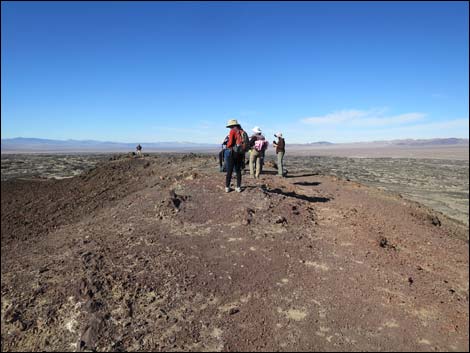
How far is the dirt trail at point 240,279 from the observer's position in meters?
4.28

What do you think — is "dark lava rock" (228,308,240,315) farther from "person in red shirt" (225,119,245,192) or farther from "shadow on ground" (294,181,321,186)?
"shadow on ground" (294,181,321,186)

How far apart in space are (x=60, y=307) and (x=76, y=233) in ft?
12.1

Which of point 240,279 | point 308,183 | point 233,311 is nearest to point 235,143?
point 240,279

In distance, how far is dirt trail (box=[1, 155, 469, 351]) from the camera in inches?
169

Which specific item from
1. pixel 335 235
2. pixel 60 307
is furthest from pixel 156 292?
pixel 335 235

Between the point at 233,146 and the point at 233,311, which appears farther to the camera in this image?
the point at 233,146

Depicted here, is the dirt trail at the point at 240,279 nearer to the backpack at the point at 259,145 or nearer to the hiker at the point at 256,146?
the hiker at the point at 256,146

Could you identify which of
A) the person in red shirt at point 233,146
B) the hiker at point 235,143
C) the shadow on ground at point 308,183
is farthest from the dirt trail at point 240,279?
the shadow on ground at point 308,183

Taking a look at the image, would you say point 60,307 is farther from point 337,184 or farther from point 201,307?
point 337,184

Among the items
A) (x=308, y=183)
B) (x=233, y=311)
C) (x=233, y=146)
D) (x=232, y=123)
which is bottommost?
(x=233, y=311)

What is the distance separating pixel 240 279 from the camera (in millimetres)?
5379

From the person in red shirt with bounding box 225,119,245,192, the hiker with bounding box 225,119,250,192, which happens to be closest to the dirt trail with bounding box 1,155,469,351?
the person in red shirt with bounding box 225,119,245,192

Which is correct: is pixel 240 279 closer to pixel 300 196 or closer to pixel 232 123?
pixel 232 123

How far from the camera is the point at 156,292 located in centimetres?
525
